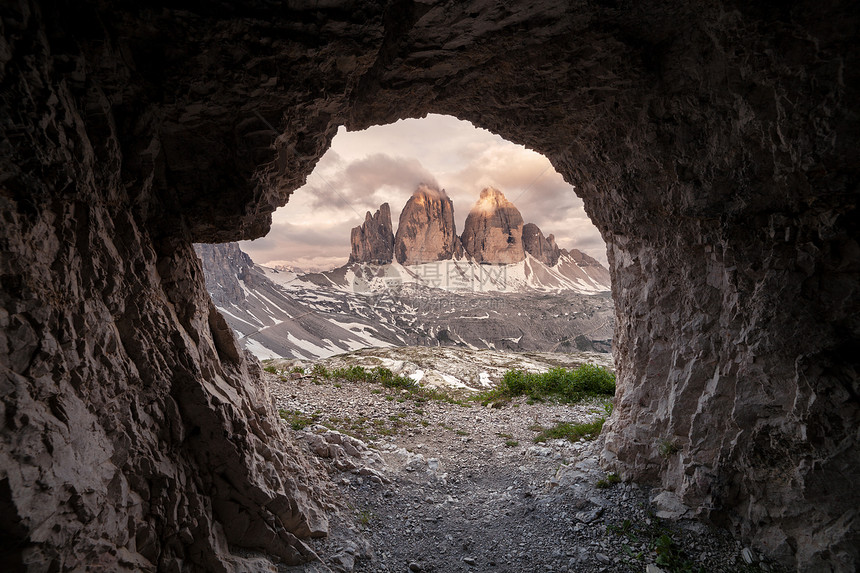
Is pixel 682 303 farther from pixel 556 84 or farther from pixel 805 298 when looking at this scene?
pixel 556 84

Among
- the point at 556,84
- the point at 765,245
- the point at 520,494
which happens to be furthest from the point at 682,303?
the point at 520,494

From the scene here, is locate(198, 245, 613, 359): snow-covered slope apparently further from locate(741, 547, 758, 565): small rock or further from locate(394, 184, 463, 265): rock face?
locate(741, 547, 758, 565): small rock

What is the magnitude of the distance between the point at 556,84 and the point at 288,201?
17.4ft

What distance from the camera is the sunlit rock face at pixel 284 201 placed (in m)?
3.27

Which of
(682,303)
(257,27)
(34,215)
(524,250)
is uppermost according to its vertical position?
(524,250)

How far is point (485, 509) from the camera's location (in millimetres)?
7496

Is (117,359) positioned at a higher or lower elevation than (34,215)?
lower

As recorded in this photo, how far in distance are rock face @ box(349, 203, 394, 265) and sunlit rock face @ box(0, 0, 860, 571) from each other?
155230 mm

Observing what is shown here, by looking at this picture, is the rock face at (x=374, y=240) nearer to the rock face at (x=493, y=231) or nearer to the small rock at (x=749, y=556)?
the rock face at (x=493, y=231)

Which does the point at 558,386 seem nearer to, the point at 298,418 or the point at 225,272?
the point at 298,418

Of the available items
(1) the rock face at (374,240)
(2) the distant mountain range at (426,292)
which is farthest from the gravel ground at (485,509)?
(1) the rock face at (374,240)

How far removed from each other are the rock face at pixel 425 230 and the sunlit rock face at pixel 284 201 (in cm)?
15104

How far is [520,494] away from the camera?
789cm

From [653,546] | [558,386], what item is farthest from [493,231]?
[653,546]
